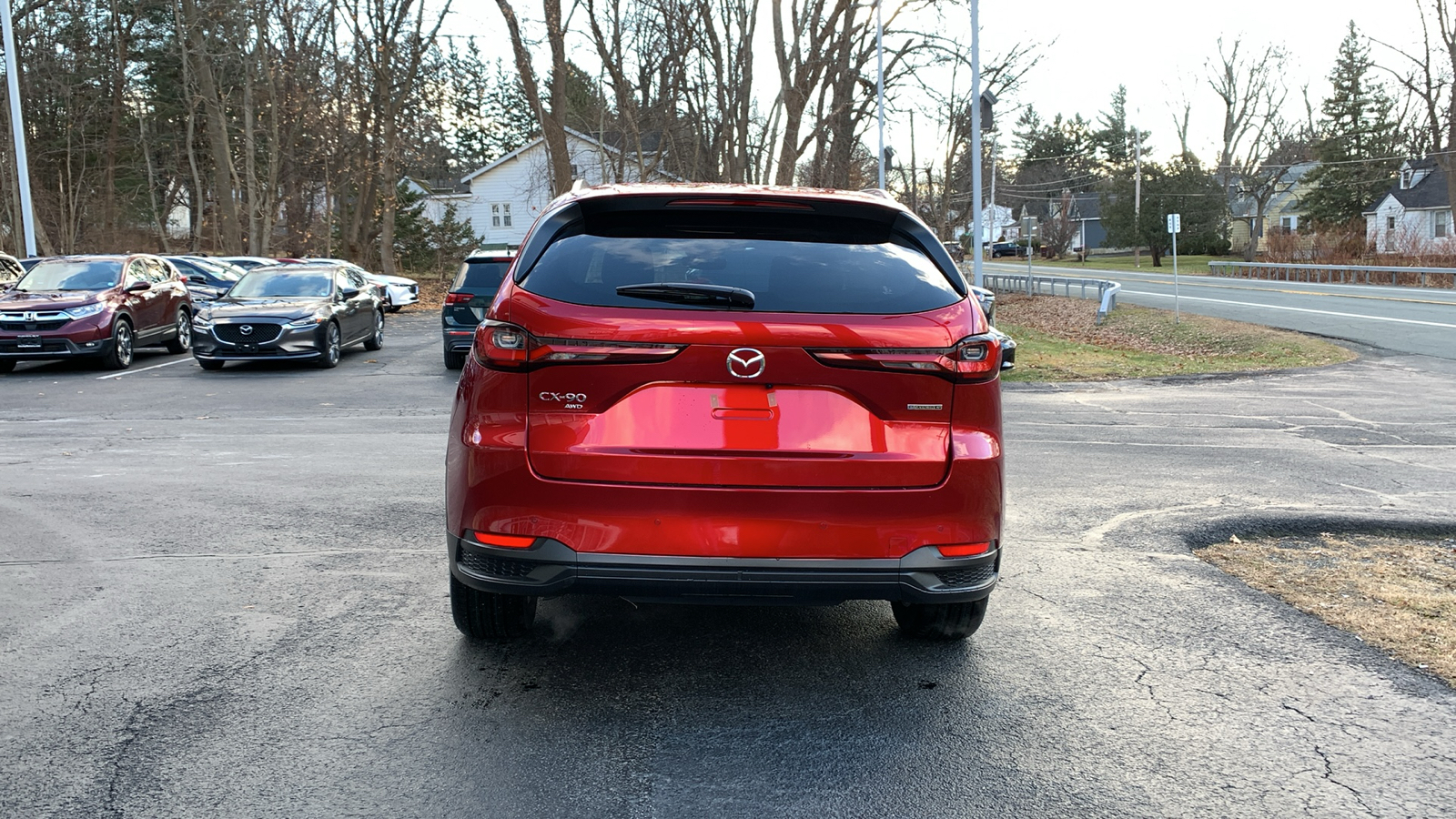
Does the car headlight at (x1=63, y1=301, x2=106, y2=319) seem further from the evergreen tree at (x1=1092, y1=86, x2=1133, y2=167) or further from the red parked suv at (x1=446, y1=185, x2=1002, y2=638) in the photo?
the evergreen tree at (x1=1092, y1=86, x2=1133, y2=167)

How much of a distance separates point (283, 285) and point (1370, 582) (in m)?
16.2

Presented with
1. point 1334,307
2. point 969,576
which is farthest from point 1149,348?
point 969,576

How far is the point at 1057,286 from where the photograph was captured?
122 ft

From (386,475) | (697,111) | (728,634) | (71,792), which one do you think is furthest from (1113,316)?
(71,792)

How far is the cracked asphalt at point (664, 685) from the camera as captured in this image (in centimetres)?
348

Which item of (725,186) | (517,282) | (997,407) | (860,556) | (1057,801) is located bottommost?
(1057,801)

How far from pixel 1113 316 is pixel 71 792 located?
26.3m

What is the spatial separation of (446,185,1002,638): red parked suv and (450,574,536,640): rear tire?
57cm

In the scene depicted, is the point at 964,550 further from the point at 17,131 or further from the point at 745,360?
the point at 17,131

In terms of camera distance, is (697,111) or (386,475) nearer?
(386,475)

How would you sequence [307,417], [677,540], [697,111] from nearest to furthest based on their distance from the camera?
[677,540]
[307,417]
[697,111]

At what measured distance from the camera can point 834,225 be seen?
4.23 meters

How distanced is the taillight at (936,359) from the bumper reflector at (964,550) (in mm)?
546

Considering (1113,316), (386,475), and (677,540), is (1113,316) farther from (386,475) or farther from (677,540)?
(677,540)
